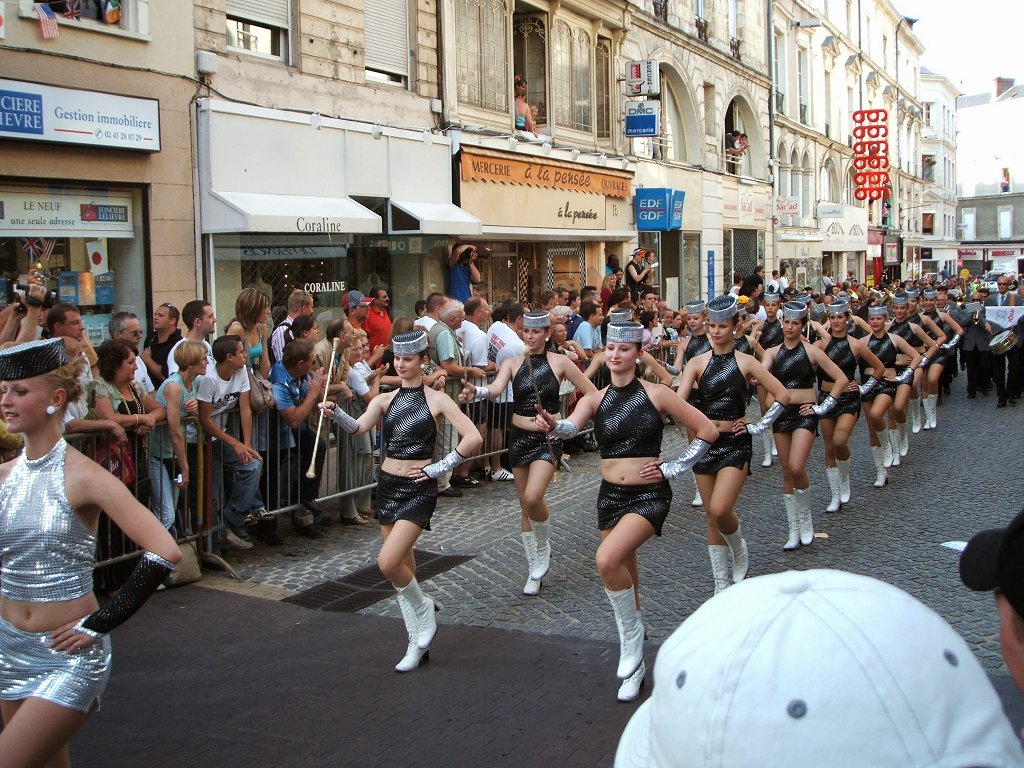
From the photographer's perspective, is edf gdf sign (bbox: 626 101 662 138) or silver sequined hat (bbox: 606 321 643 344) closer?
silver sequined hat (bbox: 606 321 643 344)

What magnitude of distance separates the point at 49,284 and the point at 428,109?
768 centimetres

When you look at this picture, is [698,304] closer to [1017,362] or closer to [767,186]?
[1017,362]

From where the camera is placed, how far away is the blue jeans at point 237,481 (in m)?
8.42

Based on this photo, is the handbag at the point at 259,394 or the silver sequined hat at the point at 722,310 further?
the handbag at the point at 259,394

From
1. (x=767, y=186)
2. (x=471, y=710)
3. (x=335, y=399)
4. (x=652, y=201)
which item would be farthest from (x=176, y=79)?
(x=767, y=186)

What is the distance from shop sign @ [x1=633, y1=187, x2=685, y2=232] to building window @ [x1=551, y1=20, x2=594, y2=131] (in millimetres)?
2448

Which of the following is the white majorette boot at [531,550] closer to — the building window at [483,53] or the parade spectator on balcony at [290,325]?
the parade spectator on balcony at [290,325]

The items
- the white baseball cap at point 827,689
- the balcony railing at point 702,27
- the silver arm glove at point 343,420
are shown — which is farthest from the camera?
the balcony railing at point 702,27

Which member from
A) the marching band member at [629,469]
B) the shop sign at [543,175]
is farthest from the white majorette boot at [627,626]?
the shop sign at [543,175]

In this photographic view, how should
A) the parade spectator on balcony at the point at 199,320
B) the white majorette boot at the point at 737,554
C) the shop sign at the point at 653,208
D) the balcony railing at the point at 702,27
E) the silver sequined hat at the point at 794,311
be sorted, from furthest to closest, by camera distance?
the balcony railing at the point at 702,27 < the shop sign at the point at 653,208 < the silver sequined hat at the point at 794,311 < the parade spectator on balcony at the point at 199,320 < the white majorette boot at the point at 737,554

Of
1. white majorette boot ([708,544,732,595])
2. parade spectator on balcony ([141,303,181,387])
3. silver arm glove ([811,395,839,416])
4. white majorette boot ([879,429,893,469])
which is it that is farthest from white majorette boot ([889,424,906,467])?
parade spectator on balcony ([141,303,181,387])

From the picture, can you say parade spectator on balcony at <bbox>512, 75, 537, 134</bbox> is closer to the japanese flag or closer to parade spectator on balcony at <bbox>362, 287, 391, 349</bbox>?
parade spectator on balcony at <bbox>362, 287, 391, 349</bbox>

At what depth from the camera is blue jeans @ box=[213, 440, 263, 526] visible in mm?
8422

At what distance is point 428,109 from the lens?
1723cm
